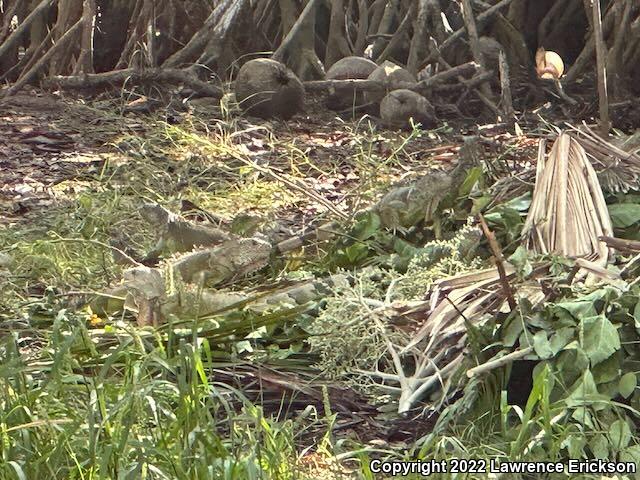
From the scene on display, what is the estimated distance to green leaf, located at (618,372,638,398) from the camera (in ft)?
8.16

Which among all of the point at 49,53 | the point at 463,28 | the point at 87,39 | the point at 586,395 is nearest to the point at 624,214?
the point at 586,395

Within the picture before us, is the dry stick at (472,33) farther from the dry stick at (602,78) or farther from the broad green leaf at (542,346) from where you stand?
the broad green leaf at (542,346)

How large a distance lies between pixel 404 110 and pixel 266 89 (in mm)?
759

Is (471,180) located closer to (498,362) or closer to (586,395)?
(498,362)

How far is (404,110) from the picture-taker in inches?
262

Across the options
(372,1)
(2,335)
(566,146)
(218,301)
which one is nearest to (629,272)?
(566,146)

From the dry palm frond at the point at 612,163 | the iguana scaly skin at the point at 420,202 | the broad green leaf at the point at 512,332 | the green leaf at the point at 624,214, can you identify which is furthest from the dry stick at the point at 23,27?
the broad green leaf at the point at 512,332

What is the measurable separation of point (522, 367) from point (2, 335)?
1.41 meters

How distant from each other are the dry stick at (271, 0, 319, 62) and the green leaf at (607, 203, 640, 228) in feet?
13.9

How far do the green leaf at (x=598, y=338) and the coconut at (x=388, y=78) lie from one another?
14.4 feet

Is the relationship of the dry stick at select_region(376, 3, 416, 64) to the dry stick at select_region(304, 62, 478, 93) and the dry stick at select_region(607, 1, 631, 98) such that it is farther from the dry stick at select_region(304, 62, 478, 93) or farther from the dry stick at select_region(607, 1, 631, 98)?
the dry stick at select_region(607, 1, 631, 98)

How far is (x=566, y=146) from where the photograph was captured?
11.6 ft

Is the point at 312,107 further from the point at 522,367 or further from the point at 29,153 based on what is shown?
the point at 522,367

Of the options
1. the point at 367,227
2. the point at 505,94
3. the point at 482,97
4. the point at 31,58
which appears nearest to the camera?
the point at 367,227
